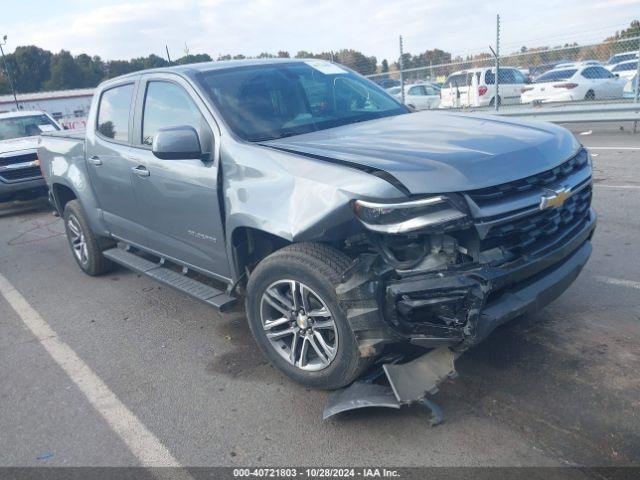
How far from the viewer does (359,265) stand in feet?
9.24

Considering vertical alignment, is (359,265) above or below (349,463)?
above

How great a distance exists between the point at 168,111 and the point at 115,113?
105 cm

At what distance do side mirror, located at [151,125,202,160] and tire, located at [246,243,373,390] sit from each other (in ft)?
2.92

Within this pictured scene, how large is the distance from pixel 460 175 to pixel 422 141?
543 mm

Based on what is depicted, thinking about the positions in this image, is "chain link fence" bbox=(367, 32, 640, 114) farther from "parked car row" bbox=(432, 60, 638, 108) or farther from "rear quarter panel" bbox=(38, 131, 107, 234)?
"rear quarter panel" bbox=(38, 131, 107, 234)

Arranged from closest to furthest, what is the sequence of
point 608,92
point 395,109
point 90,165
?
point 395,109 → point 90,165 → point 608,92

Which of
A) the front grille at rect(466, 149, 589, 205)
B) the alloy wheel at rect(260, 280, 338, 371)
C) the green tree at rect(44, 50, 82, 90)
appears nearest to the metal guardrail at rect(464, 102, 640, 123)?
the front grille at rect(466, 149, 589, 205)

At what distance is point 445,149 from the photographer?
9.81 ft

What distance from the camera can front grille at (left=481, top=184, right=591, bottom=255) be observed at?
9.07 feet

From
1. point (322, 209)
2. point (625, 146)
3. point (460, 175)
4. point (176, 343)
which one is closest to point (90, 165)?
point (176, 343)

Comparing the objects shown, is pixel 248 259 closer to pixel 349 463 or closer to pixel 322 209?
pixel 322 209

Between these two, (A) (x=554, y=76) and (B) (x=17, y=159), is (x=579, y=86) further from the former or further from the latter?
(B) (x=17, y=159)

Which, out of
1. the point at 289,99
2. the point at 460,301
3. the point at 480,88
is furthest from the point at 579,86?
the point at 460,301

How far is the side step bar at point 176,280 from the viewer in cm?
378
